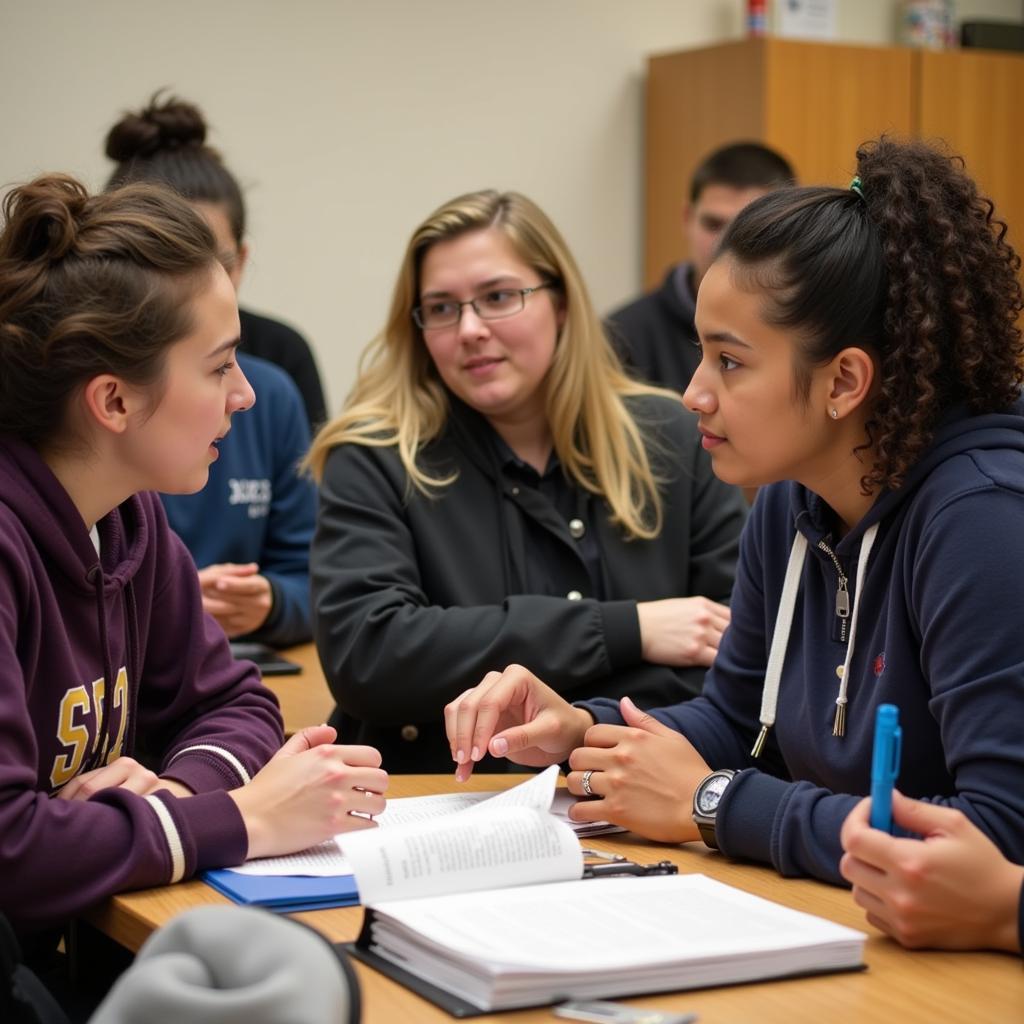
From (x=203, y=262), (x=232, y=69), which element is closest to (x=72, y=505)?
(x=203, y=262)

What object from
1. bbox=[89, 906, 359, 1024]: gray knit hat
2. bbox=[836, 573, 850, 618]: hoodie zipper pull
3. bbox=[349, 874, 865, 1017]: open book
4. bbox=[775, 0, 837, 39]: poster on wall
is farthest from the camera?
bbox=[775, 0, 837, 39]: poster on wall

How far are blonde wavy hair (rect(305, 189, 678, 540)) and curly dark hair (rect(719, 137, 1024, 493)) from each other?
0.98m

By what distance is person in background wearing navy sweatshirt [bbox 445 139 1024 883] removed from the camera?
5.09 feet

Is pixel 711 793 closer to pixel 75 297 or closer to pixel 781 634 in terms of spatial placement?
pixel 781 634

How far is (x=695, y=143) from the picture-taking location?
225 inches

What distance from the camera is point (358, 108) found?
5.25 metres

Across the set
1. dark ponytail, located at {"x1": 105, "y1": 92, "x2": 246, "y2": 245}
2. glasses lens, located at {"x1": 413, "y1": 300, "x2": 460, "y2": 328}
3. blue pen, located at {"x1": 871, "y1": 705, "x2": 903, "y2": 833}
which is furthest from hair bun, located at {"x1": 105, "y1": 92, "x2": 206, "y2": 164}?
blue pen, located at {"x1": 871, "y1": 705, "x2": 903, "y2": 833}

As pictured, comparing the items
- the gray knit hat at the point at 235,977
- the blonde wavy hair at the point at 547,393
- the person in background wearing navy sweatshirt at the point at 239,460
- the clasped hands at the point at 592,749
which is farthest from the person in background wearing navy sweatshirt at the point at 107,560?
the person in background wearing navy sweatshirt at the point at 239,460

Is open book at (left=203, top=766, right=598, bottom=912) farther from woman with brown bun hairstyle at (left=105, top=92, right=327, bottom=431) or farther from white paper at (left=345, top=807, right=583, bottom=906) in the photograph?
woman with brown bun hairstyle at (left=105, top=92, right=327, bottom=431)

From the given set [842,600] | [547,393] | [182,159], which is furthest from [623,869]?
[182,159]

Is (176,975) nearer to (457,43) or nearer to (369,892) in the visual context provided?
(369,892)

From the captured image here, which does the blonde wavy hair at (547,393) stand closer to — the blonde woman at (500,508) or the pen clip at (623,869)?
the blonde woman at (500,508)

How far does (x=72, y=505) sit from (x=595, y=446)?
1.22 metres

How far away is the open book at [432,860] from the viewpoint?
141 centimetres
